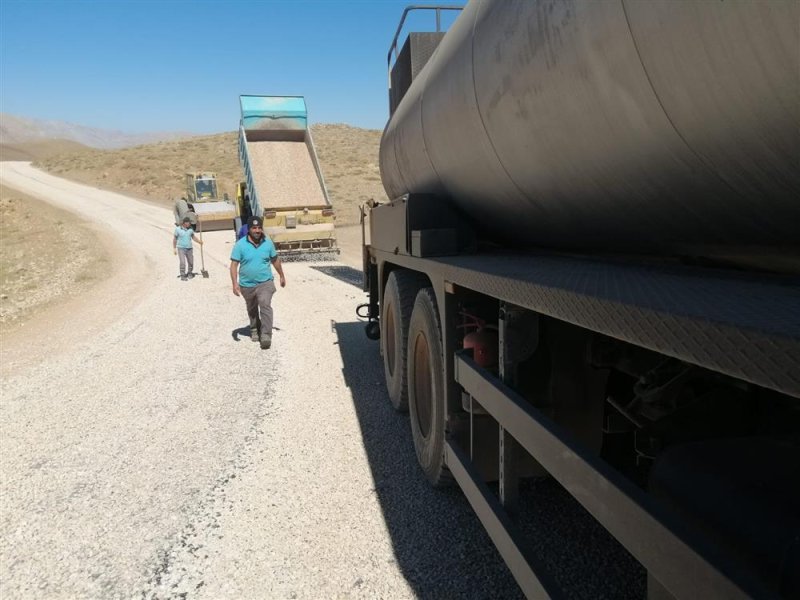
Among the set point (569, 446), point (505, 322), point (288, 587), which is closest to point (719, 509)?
point (569, 446)

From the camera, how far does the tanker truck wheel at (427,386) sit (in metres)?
3.21

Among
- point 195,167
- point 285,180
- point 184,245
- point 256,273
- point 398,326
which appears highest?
point 195,167

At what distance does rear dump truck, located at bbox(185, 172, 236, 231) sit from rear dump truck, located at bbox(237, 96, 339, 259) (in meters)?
5.84

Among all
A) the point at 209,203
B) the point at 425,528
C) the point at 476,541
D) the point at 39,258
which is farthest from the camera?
the point at 209,203

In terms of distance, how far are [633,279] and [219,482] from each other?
2.95m

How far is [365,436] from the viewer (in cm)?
439

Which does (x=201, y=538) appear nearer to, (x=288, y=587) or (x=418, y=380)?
(x=288, y=587)

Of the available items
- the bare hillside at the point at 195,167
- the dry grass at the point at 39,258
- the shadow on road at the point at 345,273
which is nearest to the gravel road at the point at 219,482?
the dry grass at the point at 39,258

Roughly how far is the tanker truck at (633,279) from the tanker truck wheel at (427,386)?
1.3 inches

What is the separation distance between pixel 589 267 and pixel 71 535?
301 cm

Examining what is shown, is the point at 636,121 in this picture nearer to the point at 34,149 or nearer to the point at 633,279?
the point at 633,279

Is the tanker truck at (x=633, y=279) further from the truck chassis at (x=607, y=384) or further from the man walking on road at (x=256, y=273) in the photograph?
the man walking on road at (x=256, y=273)

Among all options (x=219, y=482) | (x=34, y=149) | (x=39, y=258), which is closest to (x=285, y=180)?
(x=39, y=258)

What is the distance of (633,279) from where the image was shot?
176 cm
